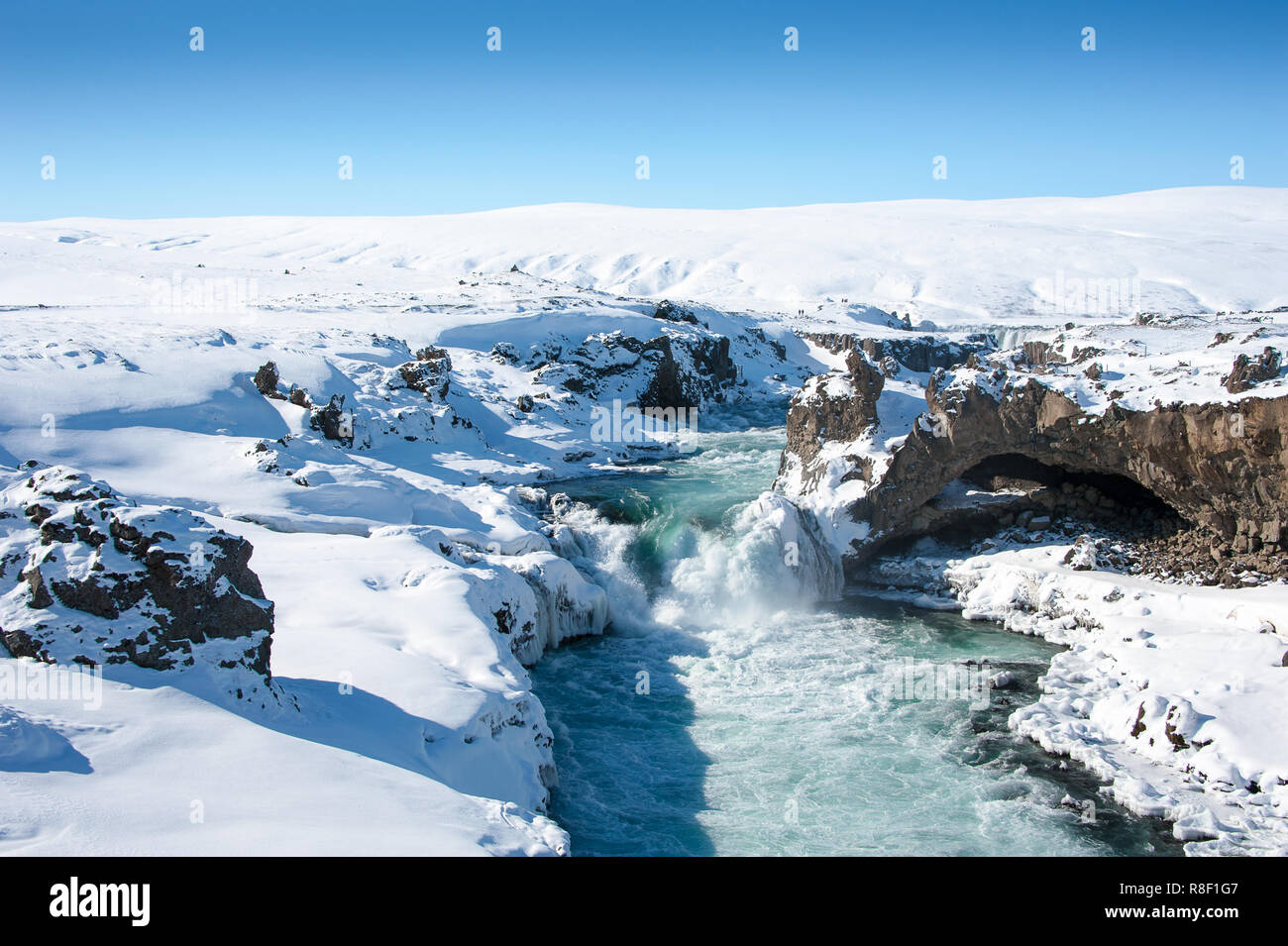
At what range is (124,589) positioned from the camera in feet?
36.2

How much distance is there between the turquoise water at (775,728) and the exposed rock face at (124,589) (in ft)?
17.6

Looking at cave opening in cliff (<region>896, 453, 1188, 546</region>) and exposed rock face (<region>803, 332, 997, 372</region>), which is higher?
exposed rock face (<region>803, 332, 997, 372</region>)

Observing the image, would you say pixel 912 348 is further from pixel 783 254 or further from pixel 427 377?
pixel 783 254

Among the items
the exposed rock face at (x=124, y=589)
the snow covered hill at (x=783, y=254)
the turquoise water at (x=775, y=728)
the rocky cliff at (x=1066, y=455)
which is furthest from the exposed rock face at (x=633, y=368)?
the exposed rock face at (x=124, y=589)

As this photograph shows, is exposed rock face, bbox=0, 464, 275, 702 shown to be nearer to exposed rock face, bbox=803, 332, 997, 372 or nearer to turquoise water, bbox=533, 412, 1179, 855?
turquoise water, bbox=533, 412, 1179, 855

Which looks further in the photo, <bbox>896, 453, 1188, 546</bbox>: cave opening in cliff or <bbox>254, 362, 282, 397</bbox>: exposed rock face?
<bbox>254, 362, 282, 397</bbox>: exposed rock face

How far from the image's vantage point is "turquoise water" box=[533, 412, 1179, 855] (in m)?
12.9

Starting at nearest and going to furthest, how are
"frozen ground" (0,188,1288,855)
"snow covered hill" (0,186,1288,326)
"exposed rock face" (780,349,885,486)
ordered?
"frozen ground" (0,188,1288,855)
"exposed rock face" (780,349,885,486)
"snow covered hill" (0,186,1288,326)

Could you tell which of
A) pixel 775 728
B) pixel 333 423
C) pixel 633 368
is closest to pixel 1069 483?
pixel 775 728

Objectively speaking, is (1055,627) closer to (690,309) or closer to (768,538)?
(768,538)

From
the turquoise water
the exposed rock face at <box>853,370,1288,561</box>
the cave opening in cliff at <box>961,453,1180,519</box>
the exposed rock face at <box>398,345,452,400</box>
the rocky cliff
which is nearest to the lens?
the turquoise water

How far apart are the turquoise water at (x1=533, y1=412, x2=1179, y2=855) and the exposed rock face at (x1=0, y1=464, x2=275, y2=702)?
5.35 meters

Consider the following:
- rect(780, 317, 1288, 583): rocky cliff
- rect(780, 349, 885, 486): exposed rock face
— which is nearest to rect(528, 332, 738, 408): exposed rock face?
rect(780, 349, 885, 486): exposed rock face
